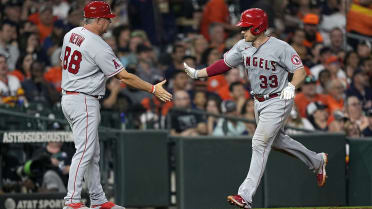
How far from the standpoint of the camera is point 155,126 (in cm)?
1387

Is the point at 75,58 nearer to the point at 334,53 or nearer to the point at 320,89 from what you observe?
the point at 320,89

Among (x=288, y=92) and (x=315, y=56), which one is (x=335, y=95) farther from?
(x=288, y=92)

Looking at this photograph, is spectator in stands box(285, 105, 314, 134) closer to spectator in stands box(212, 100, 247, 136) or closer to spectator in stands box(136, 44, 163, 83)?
spectator in stands box(212, 100, 247, 136)

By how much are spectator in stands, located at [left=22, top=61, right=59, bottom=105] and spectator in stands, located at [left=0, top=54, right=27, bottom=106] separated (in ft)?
0.57

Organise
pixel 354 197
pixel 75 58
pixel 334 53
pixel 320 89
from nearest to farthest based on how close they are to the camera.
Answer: pixel 75 58
pixel 354 197
pixel 320 89
pixel 334 53

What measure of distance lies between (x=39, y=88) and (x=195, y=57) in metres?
3.04

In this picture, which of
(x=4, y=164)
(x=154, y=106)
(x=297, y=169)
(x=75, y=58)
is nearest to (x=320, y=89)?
(x=154, y=106)

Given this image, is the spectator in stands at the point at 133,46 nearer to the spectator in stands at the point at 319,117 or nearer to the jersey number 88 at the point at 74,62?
the spectator in stands at the point at 319,117

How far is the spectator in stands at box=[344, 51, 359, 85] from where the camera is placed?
16.7 m

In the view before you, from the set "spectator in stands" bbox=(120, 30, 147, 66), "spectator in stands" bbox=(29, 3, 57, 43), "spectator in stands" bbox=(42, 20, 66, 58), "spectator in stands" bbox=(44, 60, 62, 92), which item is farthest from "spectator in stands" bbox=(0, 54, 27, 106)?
"spectator in stands" bbox=(29, 3, 57, 43)

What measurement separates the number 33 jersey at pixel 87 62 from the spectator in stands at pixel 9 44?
20.4 ft

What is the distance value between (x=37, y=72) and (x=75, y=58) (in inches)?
227

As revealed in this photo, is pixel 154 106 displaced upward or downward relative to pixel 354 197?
upward

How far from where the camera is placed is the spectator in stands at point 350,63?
16.7 metres
